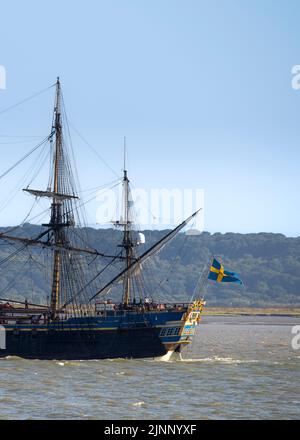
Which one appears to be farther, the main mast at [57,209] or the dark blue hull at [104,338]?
the main mast at [57,209]

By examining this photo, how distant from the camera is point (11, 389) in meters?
49.8

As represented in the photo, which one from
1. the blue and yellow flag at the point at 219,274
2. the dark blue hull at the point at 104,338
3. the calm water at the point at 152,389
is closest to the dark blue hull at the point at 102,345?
the dark blue hull at the point at 104,338

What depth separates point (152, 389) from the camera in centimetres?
5156

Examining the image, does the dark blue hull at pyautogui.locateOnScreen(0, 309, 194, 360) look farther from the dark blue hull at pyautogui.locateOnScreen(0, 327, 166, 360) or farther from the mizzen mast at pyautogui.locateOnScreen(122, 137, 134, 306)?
the mizzen mast at pyautogui.locateOnScreen(122, 137, 134, 306)

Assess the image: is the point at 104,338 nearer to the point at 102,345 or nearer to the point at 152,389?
the point at 102,345

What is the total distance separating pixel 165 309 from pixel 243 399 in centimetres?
2837

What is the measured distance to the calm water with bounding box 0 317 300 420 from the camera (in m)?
42.3

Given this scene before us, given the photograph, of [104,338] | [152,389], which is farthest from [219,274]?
[152,389]

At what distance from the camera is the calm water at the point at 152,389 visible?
139 feet

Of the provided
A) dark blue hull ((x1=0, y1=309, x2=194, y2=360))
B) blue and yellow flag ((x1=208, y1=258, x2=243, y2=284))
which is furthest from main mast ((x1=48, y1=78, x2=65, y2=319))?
blue and yellow flag ((x1=208, y1=258, x2=243, y2=284))

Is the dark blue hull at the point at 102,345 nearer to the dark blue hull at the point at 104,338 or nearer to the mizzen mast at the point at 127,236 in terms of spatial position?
the dark blue hull at the point at 104,338

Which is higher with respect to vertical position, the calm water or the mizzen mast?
the mizzen mast
